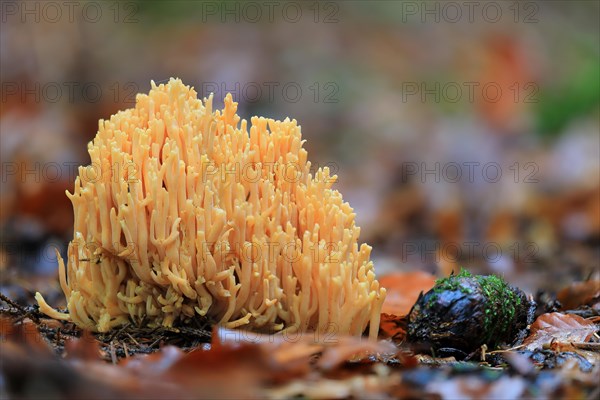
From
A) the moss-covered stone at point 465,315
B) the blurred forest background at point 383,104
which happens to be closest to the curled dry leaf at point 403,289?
the moss-covered stone at point 465,315

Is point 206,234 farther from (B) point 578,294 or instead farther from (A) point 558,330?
(B) point 578,294

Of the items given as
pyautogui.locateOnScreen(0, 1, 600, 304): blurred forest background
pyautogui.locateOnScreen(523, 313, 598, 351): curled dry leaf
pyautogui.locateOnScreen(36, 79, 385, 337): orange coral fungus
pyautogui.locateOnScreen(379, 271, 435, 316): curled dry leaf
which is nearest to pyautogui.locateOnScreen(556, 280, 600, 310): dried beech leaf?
pyautogui.locateOnScreen(523, 313, 598, 351): curled dry leaf

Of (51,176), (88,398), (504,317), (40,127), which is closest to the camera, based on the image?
(88,398)

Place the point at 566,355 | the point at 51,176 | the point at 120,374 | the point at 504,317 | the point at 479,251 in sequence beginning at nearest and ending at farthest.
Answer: the point at 120,374 < the point at 566,355 < the point at 504,317 < the point at 479,251 < the point at 51,176

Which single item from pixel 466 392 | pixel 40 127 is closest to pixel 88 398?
pixel 466 392

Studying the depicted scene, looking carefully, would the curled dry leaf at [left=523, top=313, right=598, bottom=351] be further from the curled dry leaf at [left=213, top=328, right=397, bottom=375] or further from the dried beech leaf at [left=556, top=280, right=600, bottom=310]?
the curled dry leaf at [left=213, top=328, right=397, bottom=375]

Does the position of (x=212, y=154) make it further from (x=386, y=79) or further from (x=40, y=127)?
(x=386, y=79)
